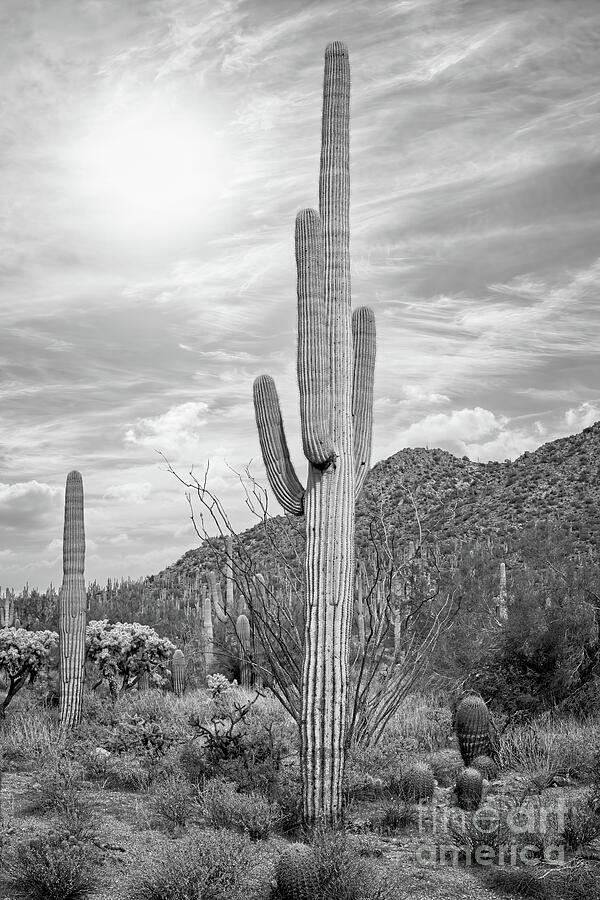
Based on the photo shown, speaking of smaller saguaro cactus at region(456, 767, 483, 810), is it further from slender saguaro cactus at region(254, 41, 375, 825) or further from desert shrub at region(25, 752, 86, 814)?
desert shrub at region(25, 752, 86, 814)

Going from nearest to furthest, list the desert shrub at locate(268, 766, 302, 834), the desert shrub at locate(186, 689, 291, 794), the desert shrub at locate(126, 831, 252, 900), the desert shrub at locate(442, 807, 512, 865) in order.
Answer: the desert shrub at locate(126, 831, 252, 900), the desert shrub at locate(442, 807, 512, 865), the desert shrub at locate(268, 766, 302, 834), the desert shrub at locate(186, 689, 291, 794)

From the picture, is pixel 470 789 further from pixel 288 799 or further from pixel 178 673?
pixel 178 673

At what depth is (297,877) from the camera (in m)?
6.15

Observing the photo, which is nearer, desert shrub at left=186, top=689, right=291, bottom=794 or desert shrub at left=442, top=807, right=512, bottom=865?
desert shrub at left=442, top=807, right=512, bottom=865

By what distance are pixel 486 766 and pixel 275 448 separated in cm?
460

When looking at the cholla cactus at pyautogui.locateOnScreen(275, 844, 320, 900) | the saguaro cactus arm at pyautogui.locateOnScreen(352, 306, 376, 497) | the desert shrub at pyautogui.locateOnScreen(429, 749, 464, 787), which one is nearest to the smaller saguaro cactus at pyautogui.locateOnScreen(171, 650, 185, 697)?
the desert shrub at pyautogui.locateOnScreen(429, 749, 464, 787)

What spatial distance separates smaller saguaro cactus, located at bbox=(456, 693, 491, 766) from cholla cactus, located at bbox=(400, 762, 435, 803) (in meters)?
1.22

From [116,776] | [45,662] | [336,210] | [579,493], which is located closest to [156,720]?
[116,776]

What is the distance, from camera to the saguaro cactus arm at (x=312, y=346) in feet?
26.8

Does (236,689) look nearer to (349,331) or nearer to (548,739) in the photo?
(548,739)

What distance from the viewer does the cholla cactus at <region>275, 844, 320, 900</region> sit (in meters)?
6.09

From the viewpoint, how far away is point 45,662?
16641 millimetres

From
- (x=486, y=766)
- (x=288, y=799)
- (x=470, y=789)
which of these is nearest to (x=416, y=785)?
(x=470, y=789)

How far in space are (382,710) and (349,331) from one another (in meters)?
4.93
